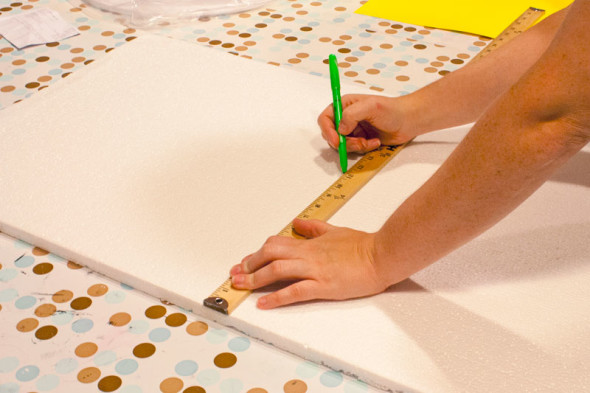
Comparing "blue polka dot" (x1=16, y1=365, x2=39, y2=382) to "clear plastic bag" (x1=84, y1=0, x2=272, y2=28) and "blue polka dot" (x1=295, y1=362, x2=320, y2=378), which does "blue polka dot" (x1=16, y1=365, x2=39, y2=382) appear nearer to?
"blue polka dot" (x1=295, y1=362, x2=320, y2=378)

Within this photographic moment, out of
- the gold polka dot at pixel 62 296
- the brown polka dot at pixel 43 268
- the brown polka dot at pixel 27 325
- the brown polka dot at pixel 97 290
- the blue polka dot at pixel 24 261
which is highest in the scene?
the gold polka dot at pixel 62 296

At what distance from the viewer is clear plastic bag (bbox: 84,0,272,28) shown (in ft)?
5.09

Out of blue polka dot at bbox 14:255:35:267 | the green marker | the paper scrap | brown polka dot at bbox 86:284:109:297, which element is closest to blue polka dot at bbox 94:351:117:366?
brown polka dot at bbox 86:284:109:297

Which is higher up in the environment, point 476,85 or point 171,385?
point 476,85

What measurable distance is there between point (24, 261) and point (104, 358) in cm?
23

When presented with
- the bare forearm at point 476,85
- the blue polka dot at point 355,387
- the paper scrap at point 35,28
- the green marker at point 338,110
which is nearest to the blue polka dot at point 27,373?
the blue polka dot at point 355,387

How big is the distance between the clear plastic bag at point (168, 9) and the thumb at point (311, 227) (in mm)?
809

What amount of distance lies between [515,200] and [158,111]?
2.31 ft

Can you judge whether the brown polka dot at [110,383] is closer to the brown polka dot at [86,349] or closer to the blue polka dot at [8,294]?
the brown polka dot at [86,349]

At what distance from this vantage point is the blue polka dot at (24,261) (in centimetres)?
91

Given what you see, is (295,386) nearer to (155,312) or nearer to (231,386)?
(231,386)

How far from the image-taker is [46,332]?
0.80 metres

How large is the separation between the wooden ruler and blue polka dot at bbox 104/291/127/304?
4.4 inches

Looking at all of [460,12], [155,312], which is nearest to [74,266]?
[155,312]
